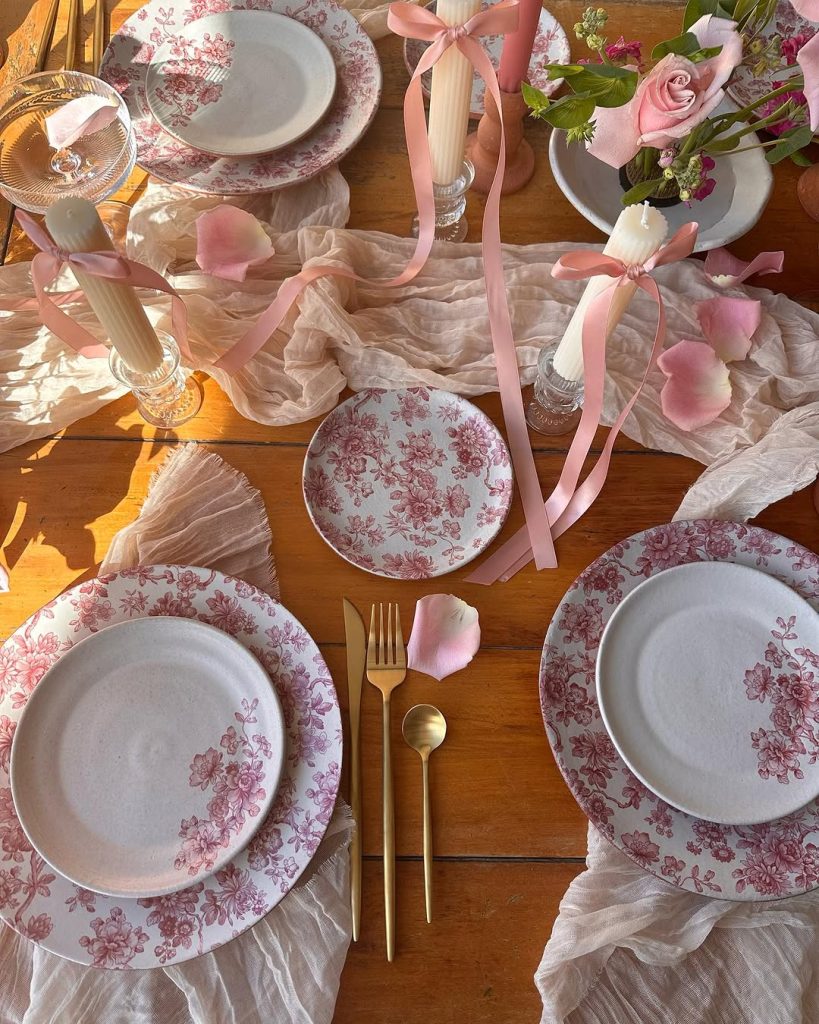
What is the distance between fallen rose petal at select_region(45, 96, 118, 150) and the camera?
854 millimetres

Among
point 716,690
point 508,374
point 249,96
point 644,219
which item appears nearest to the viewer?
point 644,219

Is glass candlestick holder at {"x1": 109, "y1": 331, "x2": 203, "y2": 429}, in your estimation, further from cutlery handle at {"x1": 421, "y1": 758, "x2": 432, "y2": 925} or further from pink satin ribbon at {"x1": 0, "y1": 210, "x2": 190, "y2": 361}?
cutlery handle at {"x1": 421, "y1": 758, "x2": 432, "y2": 925}

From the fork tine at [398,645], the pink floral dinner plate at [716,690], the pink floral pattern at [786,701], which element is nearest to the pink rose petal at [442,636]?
the fork tine at [398,645]

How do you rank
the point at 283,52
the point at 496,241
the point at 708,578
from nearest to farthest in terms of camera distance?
the point at 708,578
the point at 496,241
the point at 283,52

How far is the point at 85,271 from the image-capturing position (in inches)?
24.3

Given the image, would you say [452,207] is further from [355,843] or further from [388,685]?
[355,843]

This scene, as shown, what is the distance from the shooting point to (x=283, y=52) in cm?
94

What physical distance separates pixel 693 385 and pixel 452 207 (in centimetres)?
33

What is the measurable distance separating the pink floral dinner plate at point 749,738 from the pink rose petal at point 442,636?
0.07m

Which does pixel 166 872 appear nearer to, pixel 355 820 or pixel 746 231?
pixel 355 820

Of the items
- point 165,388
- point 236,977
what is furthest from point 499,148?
point 236,977

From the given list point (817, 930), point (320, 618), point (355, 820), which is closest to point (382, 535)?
point (320, 618)

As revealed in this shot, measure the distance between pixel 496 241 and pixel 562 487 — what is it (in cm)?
27

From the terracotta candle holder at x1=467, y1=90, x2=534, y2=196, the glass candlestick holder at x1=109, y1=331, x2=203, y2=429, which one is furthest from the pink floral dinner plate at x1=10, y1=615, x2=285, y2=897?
the terracotta candle holder at x1=467, y1=90, x2=534, y2=196
